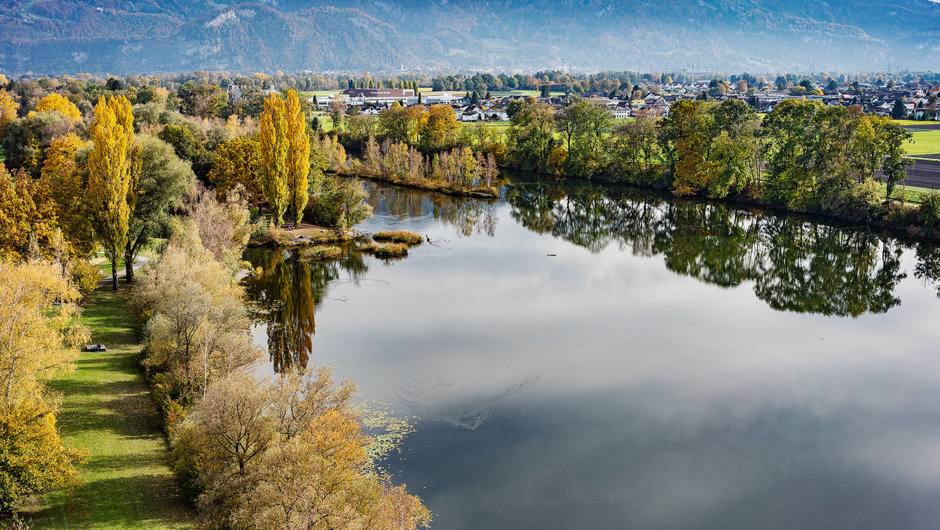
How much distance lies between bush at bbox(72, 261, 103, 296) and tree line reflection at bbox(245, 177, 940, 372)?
7.86 metres

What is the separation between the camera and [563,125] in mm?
80562

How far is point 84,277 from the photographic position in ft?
101

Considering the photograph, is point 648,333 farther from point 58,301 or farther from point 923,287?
point 58,301

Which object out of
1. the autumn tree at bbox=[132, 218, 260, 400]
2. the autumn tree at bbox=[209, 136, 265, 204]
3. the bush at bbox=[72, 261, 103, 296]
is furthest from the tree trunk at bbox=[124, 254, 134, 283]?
the autumn tree at bbox=[209, 136, 265, 204]

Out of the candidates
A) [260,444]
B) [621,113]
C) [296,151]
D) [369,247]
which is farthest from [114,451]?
[621,113]

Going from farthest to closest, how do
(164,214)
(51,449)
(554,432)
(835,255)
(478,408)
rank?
(835,255)
(164,214)
(478,408)
(554,432)
(51,449)

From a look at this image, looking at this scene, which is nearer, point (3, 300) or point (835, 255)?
point (3, 300)

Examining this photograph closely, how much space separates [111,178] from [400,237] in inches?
861

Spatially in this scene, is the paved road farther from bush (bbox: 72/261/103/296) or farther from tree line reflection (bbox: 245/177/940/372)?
bush (bbox: 72/261/103/296)

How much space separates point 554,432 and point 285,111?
114 ft

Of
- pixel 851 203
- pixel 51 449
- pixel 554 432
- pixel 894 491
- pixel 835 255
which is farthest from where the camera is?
pixel 851 203

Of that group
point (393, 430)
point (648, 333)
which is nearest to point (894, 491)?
point (648, 333)

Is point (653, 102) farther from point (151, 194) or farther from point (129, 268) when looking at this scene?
point (129, 268)

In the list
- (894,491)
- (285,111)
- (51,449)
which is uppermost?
(285,111)
